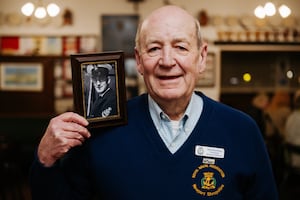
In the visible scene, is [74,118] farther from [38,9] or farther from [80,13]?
[80,13]

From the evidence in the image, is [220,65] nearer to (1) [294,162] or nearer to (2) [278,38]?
(2) [278,38]

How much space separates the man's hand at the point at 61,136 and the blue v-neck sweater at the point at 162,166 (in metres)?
0.04

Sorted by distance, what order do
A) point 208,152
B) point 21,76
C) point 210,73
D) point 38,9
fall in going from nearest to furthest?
point 208,152 → point 38,9 → point 21,76 → point 210,73

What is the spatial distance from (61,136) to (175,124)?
14.6 inches

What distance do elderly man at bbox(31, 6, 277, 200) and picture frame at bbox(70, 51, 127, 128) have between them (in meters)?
0.05

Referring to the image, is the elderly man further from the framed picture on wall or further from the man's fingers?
the framed picture on wall

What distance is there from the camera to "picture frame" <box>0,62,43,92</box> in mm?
6121

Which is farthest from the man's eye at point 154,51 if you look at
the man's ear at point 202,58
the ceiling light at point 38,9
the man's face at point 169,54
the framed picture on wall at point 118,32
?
the framed picture on wall at point 118,32

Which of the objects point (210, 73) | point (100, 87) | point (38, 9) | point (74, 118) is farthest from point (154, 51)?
point (210, 73)

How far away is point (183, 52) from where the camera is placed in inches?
50.9

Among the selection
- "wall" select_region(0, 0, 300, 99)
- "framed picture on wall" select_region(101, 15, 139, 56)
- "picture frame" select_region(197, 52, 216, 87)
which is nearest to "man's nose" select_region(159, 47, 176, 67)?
"framed picture on wall" select_region(101, 15, 139, 56)

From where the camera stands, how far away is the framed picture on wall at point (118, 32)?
6.23 metres

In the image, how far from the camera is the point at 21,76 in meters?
6.14

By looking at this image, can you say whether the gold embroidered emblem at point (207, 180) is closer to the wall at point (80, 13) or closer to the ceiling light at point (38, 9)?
the ceiling light at point (38, 9)
